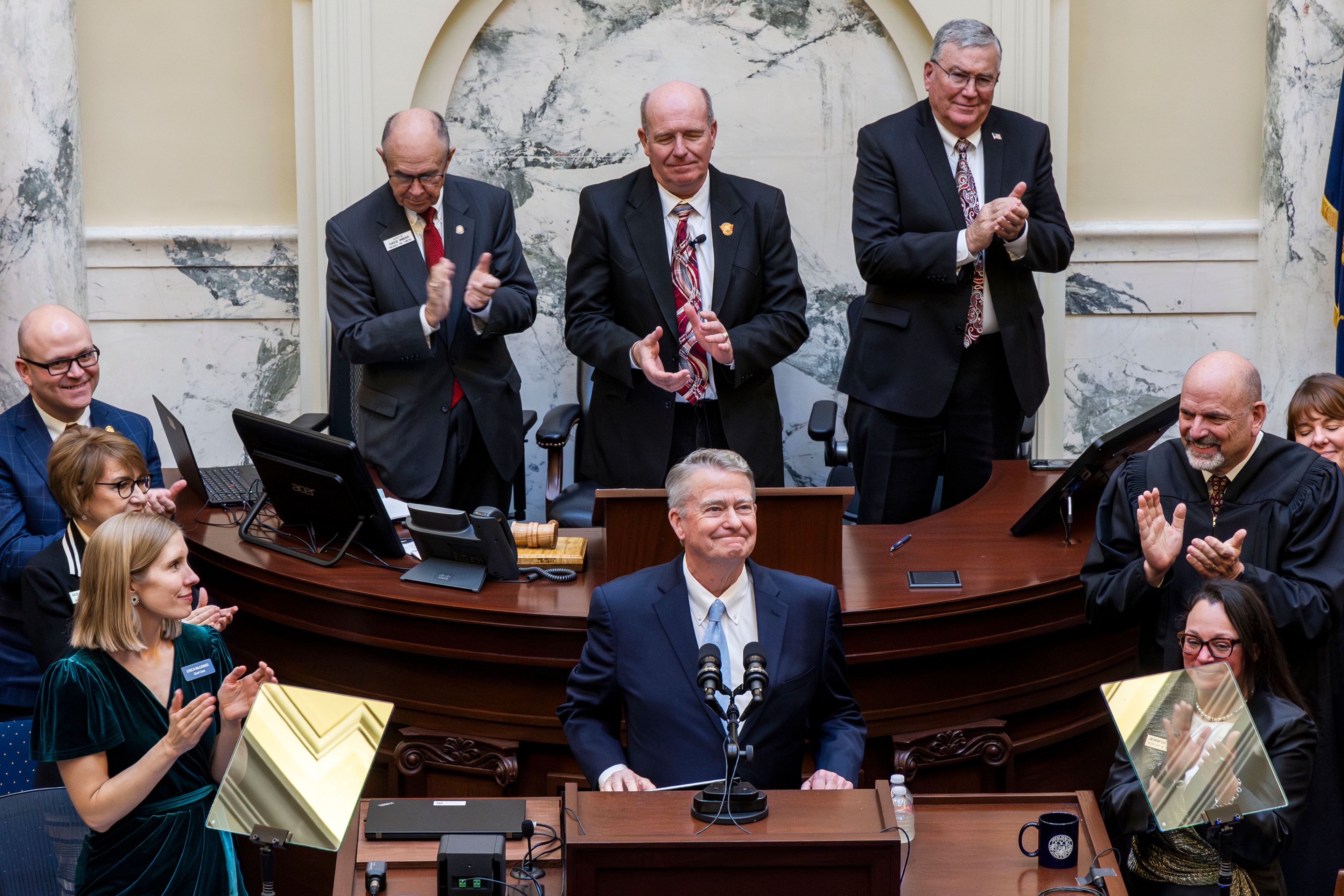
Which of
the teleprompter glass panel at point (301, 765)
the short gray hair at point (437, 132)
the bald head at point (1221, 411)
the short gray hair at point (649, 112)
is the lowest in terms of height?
the teleprompter glass panel at point (301, 765)

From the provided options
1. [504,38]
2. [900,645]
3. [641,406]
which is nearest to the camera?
[900,645]

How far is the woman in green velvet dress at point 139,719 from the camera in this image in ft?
9.57

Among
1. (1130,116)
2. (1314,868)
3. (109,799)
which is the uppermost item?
(1130,116)

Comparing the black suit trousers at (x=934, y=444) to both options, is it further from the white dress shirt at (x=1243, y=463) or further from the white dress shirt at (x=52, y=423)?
the white dress shirt at (x=52, y=423)

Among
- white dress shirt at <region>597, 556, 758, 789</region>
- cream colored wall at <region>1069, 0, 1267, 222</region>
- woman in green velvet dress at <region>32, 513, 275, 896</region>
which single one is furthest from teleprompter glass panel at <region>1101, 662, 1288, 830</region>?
cream colored wall at <region>1069, 0, 1267, 222</region>

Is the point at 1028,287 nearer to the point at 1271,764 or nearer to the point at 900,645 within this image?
the point at 900,645

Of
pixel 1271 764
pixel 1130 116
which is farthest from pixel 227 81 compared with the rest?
pixel 1271 764

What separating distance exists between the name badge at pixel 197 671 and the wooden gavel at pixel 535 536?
114cm

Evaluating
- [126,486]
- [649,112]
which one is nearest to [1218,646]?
[649,112]

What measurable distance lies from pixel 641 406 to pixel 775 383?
5.47 feet

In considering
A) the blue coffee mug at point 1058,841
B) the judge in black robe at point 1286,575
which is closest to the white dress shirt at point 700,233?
the judge in black robe at point 1286,575

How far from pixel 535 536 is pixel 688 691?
1025 millimetres

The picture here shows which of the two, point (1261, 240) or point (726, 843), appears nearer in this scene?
point (726, 843)

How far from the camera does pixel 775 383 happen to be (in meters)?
6.37
